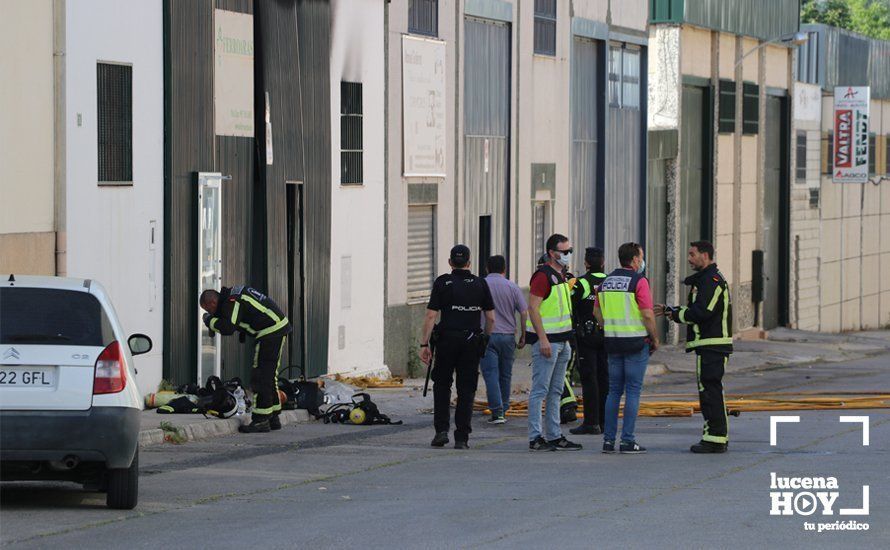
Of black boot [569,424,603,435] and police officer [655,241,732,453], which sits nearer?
police officer [655,241,732,453]

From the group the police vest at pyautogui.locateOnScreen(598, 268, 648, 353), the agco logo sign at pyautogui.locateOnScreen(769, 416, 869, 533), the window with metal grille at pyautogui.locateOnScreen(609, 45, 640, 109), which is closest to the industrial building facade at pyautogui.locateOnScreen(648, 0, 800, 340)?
the window with metal grille at pyautogui.locateOnScreen(609, 45, 640, 109)

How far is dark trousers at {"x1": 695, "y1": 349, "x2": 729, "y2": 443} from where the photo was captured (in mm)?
15641

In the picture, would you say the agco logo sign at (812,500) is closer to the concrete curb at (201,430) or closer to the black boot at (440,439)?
the black boot at (440,439)

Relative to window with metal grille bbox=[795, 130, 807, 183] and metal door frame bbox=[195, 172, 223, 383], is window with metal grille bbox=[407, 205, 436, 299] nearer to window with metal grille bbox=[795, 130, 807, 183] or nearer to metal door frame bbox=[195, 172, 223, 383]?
metal door frame bbox=[195, 172, 223, 383]

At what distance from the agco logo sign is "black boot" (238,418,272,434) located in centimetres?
618

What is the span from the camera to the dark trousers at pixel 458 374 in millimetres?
16047

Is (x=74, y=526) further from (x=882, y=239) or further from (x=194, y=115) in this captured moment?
(x=882, y=239)

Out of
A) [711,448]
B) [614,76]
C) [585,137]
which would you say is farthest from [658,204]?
[711,448]

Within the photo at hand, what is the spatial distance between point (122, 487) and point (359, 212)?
14109 millimetres

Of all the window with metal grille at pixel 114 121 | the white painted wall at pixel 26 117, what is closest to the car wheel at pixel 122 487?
the white painted wall at pixel 26 117

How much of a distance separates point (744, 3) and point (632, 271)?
29.0 meters

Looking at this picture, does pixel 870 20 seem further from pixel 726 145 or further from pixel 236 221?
pixel 236 221

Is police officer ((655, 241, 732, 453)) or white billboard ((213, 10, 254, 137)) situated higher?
white billboard ((213, 10, 254, 137))

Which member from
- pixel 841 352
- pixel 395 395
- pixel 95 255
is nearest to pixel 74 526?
pixel 95 255
